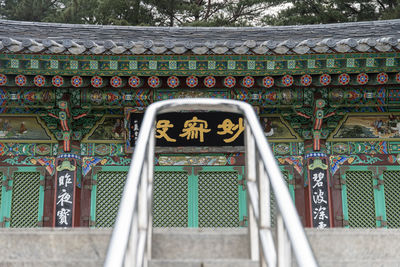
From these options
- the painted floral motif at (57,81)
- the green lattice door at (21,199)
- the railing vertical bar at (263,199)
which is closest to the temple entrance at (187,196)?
the green lattice door at (21,199)

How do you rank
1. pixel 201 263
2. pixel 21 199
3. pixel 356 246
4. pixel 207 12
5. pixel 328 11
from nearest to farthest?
pixel 201 263 → pixel 356 246 → pixel 21 199 → pixel 328 11 → pixel 207 12

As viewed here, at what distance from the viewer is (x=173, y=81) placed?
19.5 feet

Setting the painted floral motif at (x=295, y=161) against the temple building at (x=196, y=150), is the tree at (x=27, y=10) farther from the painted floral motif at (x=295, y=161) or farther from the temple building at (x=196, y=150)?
the painted floral motif at (x=295, y=161)

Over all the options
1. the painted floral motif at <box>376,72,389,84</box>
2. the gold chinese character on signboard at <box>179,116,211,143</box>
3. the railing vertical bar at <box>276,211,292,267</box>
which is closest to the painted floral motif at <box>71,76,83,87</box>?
the gold chinese character on signboard at <box>179,116,211,143</box>

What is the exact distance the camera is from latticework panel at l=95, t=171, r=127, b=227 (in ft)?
21.1

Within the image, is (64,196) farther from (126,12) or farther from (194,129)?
(126,12)

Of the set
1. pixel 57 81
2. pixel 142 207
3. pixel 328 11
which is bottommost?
pixel 142 207

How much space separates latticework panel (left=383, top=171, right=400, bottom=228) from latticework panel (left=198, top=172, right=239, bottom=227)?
2.16 meters

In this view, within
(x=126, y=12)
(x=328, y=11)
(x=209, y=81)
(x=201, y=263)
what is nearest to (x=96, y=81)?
(x=209, y=81)

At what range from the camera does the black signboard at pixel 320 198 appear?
6250 mm

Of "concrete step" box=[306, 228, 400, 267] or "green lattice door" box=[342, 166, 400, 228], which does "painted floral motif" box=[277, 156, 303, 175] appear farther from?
"concrete step" box=[306, 228, 400, 267]

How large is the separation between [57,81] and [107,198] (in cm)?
182

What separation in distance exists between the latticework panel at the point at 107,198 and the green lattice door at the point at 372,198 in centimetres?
328

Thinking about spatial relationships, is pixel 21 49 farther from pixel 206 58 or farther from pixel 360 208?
pixel 360 208
